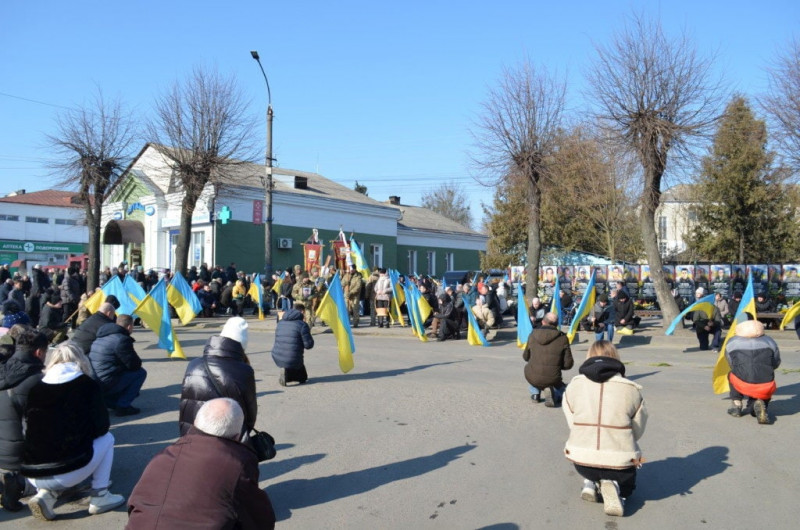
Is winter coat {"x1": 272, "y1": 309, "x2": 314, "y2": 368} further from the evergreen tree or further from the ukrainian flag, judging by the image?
the evergreen tree

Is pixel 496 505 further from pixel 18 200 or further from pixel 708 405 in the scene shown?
pixel 18 200

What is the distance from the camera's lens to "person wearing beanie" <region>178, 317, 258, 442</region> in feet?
17.8

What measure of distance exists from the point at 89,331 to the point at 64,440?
4.63 meters

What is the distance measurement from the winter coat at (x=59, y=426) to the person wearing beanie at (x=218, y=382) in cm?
92

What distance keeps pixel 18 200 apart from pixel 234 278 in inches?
2099

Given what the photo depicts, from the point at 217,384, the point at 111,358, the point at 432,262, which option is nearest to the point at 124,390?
the point at 111,358

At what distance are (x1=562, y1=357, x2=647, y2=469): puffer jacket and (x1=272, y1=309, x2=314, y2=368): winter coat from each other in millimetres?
5965

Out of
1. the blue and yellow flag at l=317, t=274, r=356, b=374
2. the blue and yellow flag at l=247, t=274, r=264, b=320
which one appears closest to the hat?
the blue and yellow flag at l=317, t=274, r=356, b=374

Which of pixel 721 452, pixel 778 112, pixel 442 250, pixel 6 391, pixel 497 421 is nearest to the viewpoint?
pixel 6 391

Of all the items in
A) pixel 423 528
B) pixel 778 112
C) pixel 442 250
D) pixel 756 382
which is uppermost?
pixel 778 112

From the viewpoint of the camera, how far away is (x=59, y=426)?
5629 mm

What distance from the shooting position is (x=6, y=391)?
5.78 metres

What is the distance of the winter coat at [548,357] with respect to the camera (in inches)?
373

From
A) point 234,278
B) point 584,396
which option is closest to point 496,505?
point 584,396
